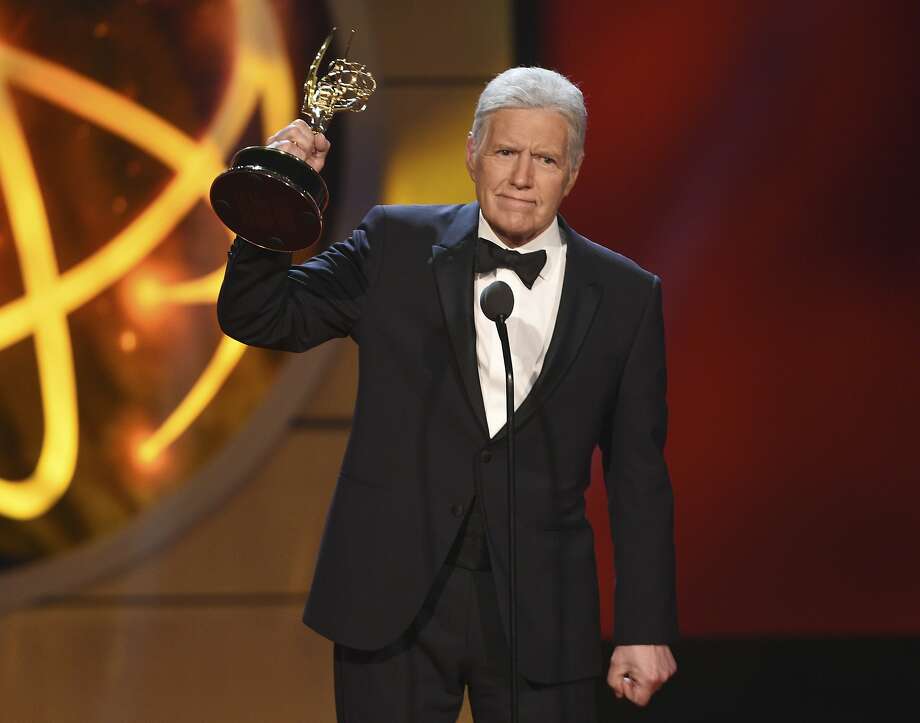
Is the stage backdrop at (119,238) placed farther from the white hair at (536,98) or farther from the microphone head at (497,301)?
the microphone head at (497,301)

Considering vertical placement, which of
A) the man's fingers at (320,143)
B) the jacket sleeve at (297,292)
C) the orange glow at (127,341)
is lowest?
the jacket sleeve at (297,292)

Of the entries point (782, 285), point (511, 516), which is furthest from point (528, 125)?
point (782, 285)

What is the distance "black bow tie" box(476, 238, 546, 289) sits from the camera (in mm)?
1788

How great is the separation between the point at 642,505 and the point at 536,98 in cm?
62

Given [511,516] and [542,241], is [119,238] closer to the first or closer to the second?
[542,241]

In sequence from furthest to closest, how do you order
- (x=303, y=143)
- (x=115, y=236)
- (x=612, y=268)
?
(x=115, y=236) < (x=612, y=268) < (x=303, y=143)

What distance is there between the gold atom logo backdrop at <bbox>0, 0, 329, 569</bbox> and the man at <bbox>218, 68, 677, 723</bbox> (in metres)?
1.38

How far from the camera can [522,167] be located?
1.71 metres

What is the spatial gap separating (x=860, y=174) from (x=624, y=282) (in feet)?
5.19

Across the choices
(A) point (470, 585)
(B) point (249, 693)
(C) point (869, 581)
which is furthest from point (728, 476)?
(A) point (470, 585)

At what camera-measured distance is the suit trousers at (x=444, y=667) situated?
67.2 inches

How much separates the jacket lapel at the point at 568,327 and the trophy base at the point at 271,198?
0.39 meters

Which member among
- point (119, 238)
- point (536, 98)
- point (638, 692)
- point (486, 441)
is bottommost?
point (638, 692)

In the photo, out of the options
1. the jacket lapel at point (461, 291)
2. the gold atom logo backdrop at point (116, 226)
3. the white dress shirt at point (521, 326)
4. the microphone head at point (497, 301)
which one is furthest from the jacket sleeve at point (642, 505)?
the gold atom logo backdrop at point (116, 226)
